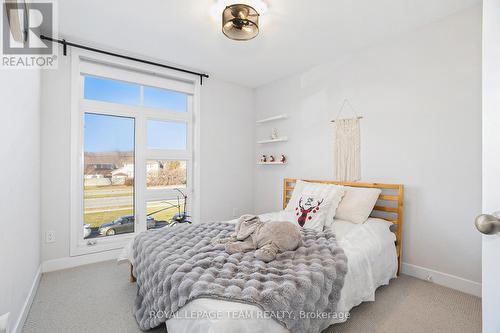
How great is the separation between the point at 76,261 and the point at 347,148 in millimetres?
3427

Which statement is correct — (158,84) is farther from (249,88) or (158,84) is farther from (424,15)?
(424,15)

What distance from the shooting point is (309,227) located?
7.96 feet

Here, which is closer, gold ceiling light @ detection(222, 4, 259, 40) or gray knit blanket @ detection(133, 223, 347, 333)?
gray knit blanket @ detection(133, 223, 347, 333)

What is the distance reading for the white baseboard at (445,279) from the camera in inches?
85.7

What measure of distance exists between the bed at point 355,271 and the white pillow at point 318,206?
15 cm

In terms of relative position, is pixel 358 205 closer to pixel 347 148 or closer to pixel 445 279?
pixel 347 148

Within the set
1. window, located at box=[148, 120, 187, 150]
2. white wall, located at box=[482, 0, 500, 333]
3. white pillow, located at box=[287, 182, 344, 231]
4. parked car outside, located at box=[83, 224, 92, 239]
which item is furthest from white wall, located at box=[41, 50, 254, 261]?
white wall, located at box=[482, 0, 500, 333]

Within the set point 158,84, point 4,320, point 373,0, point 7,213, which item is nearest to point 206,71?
point 158,84

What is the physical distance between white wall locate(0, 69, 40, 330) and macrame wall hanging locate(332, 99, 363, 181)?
3.02 m

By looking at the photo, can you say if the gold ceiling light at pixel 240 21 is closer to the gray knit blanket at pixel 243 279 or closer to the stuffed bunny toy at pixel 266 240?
the stuffed bunny toy at pixel 266 240

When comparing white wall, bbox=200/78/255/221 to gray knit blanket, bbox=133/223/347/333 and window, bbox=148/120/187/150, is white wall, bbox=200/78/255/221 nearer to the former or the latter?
window, bbox=148/120/187/150

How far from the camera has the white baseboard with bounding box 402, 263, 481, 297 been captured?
85.7 inches

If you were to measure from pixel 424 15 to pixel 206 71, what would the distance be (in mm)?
2638

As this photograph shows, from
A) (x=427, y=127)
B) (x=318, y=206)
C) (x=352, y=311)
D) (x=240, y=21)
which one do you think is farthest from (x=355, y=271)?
(x=240, y=21)
